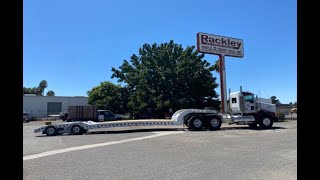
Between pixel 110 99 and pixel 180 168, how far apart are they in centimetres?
4492

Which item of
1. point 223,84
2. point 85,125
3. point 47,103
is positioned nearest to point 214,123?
point 223,84

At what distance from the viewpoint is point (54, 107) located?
279 feet

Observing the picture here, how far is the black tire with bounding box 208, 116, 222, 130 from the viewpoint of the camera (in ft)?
85.2

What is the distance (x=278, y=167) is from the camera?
9320mm

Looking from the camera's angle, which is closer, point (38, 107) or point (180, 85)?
point (180, 85)

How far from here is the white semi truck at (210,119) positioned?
24831mm

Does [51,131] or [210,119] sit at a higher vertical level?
[210,119]

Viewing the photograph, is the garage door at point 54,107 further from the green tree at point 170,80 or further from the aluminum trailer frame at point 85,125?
→ the aluminum trailer frame at point 85,125

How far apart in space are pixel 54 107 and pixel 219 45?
61.0m

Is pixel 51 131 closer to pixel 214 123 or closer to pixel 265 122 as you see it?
pixel 214 123

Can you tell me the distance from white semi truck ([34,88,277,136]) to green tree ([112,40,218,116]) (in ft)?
62.0
